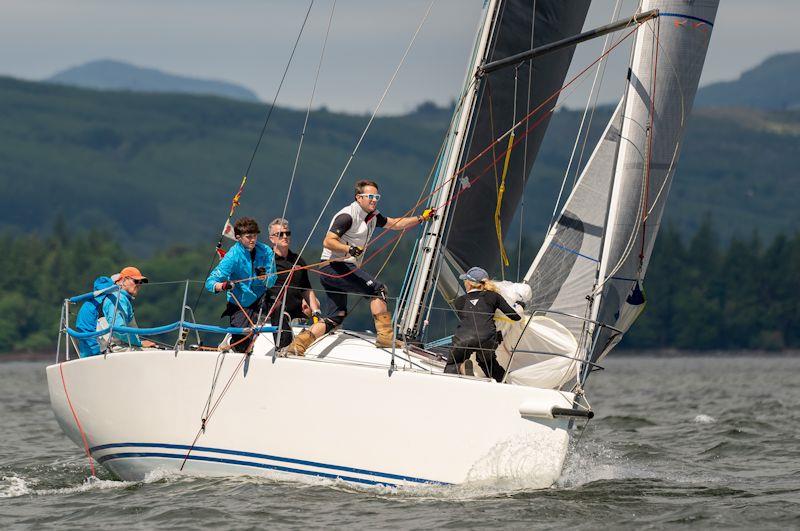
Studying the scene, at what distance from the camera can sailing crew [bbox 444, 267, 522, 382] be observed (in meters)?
12.1

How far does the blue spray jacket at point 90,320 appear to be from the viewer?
45.0 ft

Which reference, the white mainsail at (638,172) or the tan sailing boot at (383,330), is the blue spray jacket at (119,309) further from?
the white mainsail at (638,172)

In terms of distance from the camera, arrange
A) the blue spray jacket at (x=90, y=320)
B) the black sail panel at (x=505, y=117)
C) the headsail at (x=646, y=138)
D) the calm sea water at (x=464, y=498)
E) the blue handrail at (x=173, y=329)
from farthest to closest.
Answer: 1. the black sail panel at (x=505, y=117)
2. the blue spray jacket at (x=90, y=320)
3. the headsail at (x=646, y=138)
4. the blue handrail at (x=173, y=329)
5. the calm sea water at (x=464, y=498)

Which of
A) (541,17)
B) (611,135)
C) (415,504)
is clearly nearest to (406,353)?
(415,504)

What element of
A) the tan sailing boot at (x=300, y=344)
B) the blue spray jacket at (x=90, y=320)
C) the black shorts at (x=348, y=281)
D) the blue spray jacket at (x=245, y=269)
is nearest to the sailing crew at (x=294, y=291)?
the tan sailing boot at (x=300, y=344)

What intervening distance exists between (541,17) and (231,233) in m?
4.54

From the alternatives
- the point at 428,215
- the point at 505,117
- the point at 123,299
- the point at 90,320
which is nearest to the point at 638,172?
the point at 428,215

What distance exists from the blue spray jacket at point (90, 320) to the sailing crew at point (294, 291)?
189 cm

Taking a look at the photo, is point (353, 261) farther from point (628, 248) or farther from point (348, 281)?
point (628, 248)

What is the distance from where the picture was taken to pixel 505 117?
15.1 meters

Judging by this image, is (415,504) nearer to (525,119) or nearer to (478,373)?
(478,373)

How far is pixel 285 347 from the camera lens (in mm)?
12477

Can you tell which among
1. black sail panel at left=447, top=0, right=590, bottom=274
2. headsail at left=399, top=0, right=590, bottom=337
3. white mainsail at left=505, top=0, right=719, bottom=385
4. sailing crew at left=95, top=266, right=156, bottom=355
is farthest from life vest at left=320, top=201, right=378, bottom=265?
sailing crew at left=95, top=266, right=156, bottom=355

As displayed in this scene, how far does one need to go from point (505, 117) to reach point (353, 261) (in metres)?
3.20
